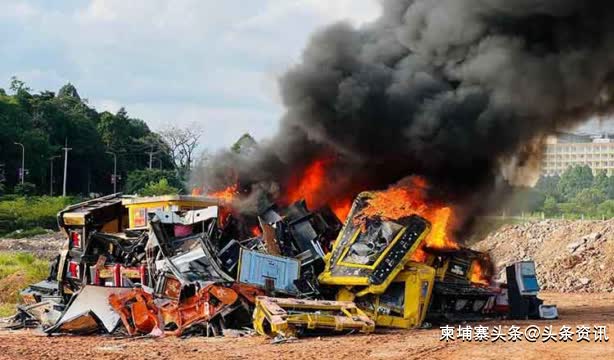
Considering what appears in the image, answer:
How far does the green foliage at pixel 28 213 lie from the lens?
50.5m

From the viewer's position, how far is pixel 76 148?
6931 cm

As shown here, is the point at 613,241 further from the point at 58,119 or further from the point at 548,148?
the point at 58,119

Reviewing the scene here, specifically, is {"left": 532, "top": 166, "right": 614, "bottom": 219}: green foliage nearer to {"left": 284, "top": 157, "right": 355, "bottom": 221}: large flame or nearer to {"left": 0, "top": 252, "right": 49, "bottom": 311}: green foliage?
{"left": 284, "top": 157, "right": 355, "bottom": 221}: large flame

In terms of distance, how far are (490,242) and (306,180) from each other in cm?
1508

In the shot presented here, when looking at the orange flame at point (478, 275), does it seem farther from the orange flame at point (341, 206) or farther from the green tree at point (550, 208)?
the green tree at point (550, 208)

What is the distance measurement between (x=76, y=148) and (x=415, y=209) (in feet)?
191

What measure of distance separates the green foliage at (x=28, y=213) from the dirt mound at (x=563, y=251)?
1267 inches

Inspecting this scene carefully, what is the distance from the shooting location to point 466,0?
1680cm

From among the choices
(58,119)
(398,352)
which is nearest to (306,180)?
(398,352)

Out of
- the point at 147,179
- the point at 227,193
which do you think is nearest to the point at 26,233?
the point at 147,179

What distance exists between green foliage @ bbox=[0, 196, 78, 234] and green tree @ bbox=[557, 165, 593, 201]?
39.9 meters

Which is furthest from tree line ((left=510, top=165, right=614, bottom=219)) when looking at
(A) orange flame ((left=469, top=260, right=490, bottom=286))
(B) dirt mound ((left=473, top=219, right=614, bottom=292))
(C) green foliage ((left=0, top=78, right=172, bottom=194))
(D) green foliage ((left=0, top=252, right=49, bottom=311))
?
(C) green foliage ((left=0, top=78, right=172, bottom=194))

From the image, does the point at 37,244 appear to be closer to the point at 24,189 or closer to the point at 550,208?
the point at 24,189

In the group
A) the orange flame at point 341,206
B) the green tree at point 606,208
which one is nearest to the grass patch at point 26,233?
the orange flame at point 341,206
